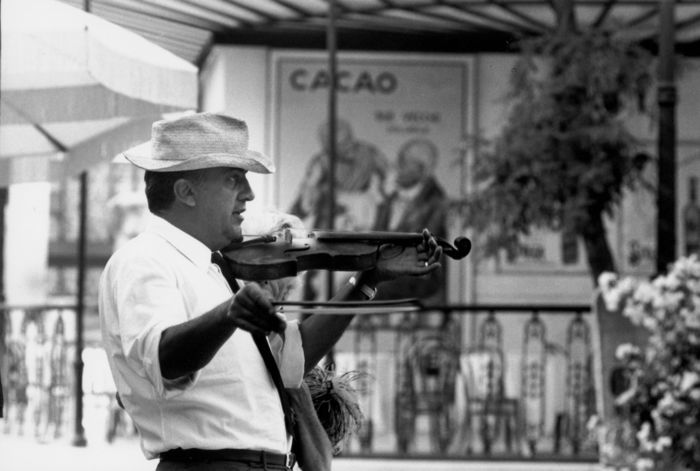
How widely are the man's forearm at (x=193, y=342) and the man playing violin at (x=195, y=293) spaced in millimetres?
146

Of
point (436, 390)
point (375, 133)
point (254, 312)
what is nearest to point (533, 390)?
point (436, 390)

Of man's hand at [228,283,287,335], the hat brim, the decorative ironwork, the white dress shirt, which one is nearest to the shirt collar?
the white dress shirt

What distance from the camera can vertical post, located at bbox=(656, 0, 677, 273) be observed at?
9328mm

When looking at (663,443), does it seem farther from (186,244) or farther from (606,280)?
(186,244)

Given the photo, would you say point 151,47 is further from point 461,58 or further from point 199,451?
point 461,58

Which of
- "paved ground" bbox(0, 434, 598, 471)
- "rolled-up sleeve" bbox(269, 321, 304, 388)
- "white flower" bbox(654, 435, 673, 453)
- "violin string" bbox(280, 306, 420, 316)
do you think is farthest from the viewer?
"paved ground" bbox(0, 434, 598, 471)

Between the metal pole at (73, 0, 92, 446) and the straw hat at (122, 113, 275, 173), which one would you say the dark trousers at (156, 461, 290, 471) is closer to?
the straw hat at (122, 113, 275, 173)

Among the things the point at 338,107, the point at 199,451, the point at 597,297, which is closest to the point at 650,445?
the point at 597,297

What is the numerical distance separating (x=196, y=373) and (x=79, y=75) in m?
3.54

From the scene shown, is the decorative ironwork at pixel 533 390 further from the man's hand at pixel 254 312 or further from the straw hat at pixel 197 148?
the man's hand at pixel 254 312

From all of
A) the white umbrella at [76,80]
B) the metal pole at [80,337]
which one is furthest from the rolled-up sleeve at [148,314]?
the metal pole at [80,337]

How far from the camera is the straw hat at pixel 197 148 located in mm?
3127

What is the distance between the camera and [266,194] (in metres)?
15.0

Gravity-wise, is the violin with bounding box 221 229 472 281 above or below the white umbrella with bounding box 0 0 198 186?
below
